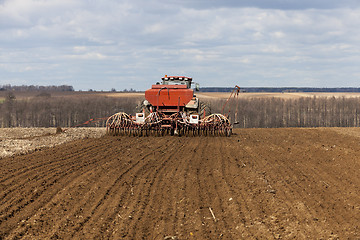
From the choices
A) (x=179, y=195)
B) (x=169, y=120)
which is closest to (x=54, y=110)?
(x=169, y=120)

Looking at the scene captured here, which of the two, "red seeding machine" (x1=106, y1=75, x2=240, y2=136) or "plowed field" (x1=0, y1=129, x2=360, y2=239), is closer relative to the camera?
"plowed field" (x1=0, y1=129, x2=360, y2=239)

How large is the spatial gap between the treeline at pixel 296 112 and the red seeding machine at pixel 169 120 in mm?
59618

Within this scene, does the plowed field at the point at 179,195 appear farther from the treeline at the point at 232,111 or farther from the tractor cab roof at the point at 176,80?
the treeline at the point at 232,111

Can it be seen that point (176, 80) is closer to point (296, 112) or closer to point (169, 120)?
point (169, 120)

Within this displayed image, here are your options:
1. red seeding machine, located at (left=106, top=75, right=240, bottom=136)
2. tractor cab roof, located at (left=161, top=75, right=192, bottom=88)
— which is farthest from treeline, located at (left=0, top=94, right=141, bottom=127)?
red seeding machine, located at (left=106, top=75, right=240, bottom=136)

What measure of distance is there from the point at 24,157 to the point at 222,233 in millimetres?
8314

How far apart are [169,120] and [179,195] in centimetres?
1068

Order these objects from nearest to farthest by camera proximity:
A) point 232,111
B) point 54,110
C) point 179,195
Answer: point 179,195 < point 54,110 < point 232,111

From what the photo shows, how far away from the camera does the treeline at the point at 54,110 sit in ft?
249

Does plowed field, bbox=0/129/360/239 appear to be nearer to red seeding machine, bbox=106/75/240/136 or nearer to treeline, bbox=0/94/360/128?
red seeding machine, bbox=106/75/240/136

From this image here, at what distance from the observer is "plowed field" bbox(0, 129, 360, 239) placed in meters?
6.04

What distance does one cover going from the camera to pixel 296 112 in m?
86.9

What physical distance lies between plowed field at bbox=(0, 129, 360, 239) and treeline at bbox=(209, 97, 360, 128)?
222ft

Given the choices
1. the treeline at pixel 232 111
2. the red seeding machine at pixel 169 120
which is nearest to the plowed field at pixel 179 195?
the red seeding machine at pixel 169 120
